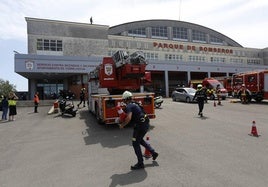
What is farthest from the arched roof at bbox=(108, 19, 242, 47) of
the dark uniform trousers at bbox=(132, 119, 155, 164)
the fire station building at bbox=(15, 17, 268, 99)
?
the dark uniform trousers at bbox=(132, 119, 155, 164)

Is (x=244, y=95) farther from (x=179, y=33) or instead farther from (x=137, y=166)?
(x=179, y=33)

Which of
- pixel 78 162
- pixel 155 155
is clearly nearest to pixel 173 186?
pixel 155 155

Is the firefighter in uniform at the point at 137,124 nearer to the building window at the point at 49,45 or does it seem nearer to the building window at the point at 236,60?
the building window at the point at 49,45

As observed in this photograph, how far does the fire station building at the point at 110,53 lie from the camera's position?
33.8 m

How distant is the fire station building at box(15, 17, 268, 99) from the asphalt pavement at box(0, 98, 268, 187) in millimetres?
15185

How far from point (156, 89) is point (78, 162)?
4309 centimetres

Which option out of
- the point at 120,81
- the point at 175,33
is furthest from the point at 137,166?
the point at 175,33

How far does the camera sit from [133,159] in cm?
587

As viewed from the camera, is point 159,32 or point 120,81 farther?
point 159,32

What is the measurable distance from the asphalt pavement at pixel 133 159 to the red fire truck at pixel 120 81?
88 centimetres

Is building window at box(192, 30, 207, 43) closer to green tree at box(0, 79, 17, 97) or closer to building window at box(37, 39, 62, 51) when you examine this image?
building window at box(37, 39, 62, 51)

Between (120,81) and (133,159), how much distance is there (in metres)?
5.29

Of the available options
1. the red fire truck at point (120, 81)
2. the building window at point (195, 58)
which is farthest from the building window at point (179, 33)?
the red fire truck at point (120, 81)

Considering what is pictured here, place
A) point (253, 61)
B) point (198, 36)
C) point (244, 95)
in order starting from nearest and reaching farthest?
point (244, 95), point (253, 61), point (198, 36)
